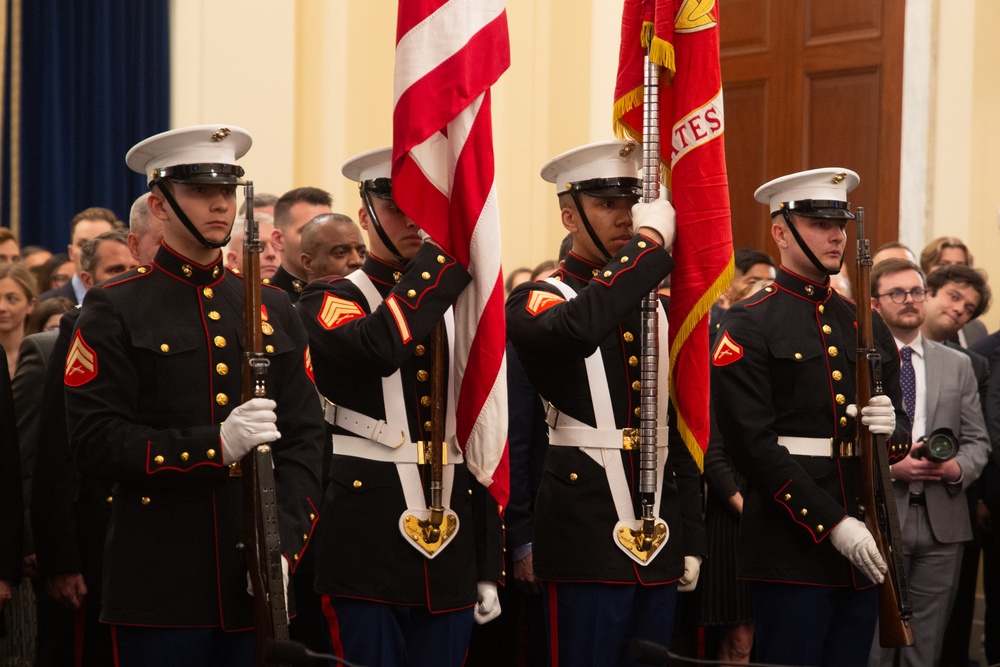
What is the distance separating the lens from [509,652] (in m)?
5.19

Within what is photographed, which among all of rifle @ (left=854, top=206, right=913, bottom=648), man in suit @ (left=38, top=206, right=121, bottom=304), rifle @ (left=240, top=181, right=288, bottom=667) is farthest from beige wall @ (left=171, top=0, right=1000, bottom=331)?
rifle @ (left=240, top=181, right=288, bottom=667)

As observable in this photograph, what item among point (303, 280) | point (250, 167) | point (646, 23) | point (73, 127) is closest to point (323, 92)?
point (250, 167)

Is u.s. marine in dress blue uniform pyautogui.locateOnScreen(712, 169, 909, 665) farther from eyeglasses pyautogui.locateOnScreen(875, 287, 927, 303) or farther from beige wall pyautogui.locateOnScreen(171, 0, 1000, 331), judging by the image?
beige wall pyautogui.locateOnScreen(171, 0, 1000, 331)

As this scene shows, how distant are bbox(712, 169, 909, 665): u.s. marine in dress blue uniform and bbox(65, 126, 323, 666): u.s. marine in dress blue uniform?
1.34m

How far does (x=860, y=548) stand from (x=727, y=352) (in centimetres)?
64

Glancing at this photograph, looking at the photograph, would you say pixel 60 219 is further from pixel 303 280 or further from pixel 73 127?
pixel 303 280

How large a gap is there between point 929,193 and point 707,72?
3952 millimetres

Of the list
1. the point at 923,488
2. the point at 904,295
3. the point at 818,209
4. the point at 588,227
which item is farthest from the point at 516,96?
the point at 588,227

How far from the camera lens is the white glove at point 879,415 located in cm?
368

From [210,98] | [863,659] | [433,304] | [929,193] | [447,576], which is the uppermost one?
[210,98]

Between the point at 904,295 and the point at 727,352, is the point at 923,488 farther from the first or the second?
the point at 727,352

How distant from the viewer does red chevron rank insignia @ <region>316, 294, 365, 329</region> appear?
10.2ft

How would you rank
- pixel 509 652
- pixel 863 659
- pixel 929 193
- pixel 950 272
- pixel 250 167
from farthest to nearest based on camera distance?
pixel 250 167
pixel 929 193
pixel 950 272
pixel 509 652
pixel 863 659

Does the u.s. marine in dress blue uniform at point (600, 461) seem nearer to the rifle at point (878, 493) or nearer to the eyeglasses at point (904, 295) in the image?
the rifle at point (878, 493)
